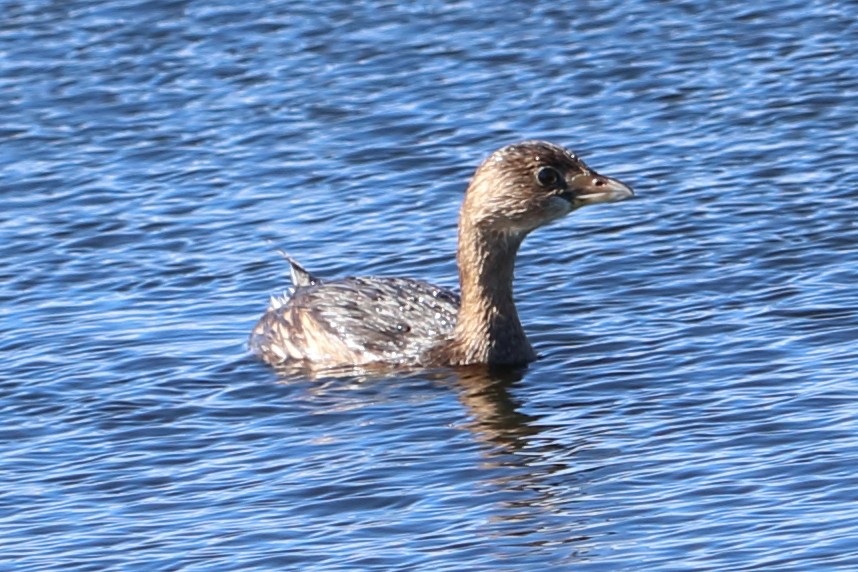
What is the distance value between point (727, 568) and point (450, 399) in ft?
12.8

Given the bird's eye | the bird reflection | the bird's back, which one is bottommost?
the bird reflection

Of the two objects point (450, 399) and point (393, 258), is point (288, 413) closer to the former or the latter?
point (450, 399)

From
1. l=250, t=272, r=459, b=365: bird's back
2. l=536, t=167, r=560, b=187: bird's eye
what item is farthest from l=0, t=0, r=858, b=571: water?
l=536, t=167, r=560, b=187: bird's eye

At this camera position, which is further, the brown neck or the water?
the brown neck

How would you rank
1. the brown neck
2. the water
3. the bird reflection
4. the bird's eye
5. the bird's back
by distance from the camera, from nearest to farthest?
the bird reflection
the water
the bird's eye
the brown neck
the bird's back

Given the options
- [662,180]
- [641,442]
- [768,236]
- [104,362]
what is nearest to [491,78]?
[662,180]

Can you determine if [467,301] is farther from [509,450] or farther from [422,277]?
[509,450]

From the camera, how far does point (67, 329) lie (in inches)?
637

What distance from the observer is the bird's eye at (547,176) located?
589 inches

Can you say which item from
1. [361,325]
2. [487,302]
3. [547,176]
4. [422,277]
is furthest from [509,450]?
[422,277]

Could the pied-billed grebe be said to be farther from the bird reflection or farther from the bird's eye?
the bird reflection

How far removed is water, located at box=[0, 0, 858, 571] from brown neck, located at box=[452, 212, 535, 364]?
0.67 feet

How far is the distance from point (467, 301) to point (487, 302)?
0.17 metres

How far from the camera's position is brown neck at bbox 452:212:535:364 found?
1508 cm
